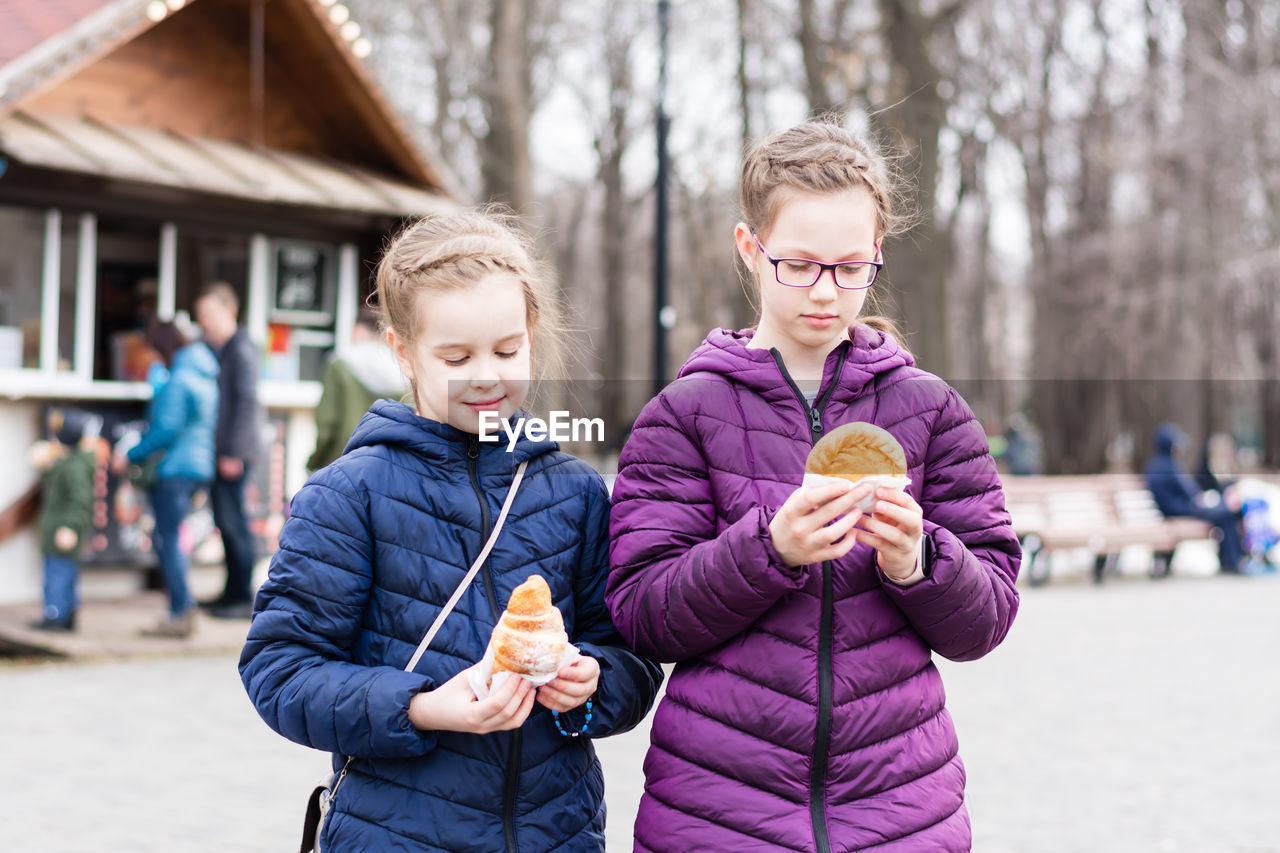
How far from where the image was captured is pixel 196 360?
9.10 meters

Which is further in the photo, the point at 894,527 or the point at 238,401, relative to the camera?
the point at 238,401

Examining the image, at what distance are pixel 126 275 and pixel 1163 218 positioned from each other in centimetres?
2413

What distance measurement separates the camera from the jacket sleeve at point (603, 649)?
7.23ft

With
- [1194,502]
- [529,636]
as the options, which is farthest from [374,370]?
[1194,502]

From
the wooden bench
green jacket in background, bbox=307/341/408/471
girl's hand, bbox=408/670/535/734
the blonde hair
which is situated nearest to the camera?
girl's hand, bbox=408/670/535/734

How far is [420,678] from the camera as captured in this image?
215 cm

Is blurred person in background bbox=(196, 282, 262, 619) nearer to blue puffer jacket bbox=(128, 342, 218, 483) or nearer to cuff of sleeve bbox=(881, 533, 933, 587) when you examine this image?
blue puffer jacket bbox=(128, 342, 218, 483)

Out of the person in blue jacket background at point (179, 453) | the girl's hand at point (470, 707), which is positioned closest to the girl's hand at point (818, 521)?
the girl's hand at point (470, 707)

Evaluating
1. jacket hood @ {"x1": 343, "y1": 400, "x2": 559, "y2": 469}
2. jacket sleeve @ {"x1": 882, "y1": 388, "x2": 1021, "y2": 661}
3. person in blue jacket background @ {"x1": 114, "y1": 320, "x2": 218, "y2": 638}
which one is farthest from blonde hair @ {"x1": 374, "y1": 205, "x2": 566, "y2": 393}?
person in blue jacket background @ {"x1": 114, "y1": 320, "x2": 218, "y2": 638}

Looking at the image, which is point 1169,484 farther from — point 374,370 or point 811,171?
point 811,171

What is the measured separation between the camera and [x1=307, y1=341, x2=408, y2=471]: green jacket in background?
7.76 metres

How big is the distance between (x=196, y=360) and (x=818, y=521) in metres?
7.84

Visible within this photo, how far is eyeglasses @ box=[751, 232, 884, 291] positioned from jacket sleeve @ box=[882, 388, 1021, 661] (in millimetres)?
256

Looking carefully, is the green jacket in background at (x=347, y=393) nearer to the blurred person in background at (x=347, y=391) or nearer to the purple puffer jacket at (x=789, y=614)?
the blurred person in background at (x=347, y=391)
